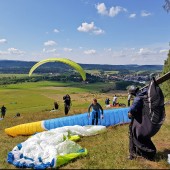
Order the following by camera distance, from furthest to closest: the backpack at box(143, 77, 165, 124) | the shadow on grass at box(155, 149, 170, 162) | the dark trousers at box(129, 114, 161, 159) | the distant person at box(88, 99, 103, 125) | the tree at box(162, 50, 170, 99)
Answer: the tree at box(162, 50, 170, 99) → the distant person at box(88, 99, 103, 125) → the shadow on grass at box(155, 149, 170, 162) → the dark trousers at box(129, 114, 161, 159) → the backpack at box(143, 77, 165, 124)

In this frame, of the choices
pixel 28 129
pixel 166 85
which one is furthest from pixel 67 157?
pixel 166 85

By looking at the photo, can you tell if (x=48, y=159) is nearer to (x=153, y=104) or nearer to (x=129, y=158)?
(x=129, y=158)

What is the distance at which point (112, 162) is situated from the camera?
10.1 m

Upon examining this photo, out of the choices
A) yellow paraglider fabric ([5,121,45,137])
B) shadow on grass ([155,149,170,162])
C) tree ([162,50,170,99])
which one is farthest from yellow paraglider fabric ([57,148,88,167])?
tree ([162,50,170,99])

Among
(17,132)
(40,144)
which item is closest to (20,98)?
(17,132)

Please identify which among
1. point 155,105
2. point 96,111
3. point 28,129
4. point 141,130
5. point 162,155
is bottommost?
point 28,129

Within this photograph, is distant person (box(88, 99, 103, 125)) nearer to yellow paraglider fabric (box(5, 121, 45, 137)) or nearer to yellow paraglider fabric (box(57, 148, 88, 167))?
yellow paraglider fabric (box(5, 121, 45, 137))

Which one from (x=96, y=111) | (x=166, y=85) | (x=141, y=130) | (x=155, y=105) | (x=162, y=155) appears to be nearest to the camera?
(x=155, y=105)

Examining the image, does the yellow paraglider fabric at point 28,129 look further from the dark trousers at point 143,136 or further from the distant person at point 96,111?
the dark trousers at point 143,136

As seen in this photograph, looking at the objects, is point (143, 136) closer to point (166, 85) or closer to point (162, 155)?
point (162, 155)

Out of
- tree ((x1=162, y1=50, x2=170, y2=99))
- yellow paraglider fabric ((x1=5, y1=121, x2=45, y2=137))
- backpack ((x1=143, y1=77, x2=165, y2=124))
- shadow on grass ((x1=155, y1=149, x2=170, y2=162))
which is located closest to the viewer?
backpack ((x1=143, y1=77, x2=165, y2=124))

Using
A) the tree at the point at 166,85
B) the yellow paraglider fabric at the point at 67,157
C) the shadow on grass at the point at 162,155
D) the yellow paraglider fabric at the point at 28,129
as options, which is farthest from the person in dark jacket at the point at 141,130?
the tree at the point at 166,85

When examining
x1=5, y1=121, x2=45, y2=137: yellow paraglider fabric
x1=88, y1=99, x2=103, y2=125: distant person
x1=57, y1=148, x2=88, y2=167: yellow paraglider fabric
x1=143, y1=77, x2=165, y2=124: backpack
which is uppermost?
x1=143, y1=77, x2=165, y2=124: backpack

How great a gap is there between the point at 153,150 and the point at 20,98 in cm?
9677
